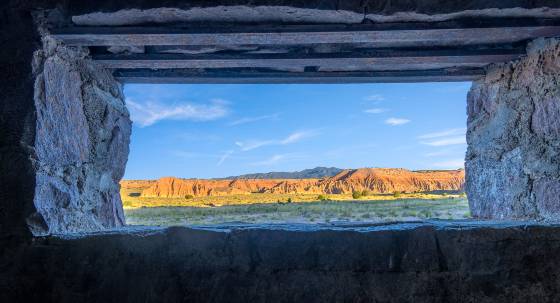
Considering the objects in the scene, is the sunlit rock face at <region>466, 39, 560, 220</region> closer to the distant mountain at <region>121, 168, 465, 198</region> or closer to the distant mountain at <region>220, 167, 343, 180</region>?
the distant mountain at <region>121, 168, 465, 198</region>

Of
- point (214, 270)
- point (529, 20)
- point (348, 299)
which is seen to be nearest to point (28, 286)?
point (214, 270)

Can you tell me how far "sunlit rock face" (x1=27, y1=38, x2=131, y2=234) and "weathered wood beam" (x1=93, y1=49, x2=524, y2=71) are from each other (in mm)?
199

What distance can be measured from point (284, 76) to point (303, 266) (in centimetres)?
112

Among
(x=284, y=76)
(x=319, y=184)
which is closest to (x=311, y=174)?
(x=319, y=184)

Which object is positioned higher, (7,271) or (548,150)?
(548,150)

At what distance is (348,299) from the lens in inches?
58.7

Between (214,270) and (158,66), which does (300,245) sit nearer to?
(214,270)

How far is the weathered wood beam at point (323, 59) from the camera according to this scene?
200 cm

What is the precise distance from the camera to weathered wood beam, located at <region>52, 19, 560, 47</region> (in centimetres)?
173

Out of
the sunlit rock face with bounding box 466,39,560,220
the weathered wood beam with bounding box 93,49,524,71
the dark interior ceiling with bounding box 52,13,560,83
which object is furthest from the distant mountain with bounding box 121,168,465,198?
the weathered wood beam with bounding box 93,49,524,71

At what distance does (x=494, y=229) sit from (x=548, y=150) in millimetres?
709

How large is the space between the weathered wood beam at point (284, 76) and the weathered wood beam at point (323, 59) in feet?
0.38

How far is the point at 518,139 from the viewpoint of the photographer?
2162 millimetres

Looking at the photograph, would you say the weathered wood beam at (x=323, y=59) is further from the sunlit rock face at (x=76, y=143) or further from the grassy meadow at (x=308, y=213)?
the grassy meadow at (x=308, y=213)
